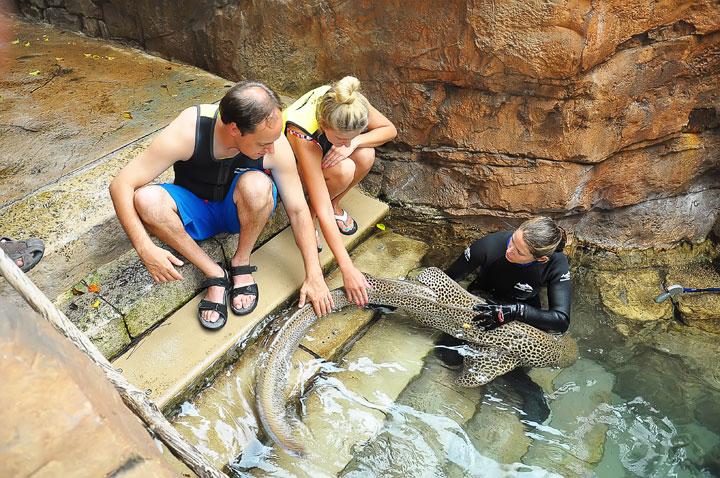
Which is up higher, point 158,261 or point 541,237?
point 541,237

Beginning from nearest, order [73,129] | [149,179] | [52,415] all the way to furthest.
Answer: [52,415], [149,179], [73,129]

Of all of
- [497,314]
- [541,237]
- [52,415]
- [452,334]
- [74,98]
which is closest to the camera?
[52,415]

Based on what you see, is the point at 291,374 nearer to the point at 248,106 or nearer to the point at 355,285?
the point at 355,285

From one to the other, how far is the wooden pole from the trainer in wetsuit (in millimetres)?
2261

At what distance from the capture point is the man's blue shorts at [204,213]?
3.66 meters

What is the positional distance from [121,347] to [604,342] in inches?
145

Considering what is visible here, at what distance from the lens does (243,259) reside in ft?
13.2

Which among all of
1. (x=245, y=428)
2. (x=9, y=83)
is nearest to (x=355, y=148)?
(x=245, y=428)

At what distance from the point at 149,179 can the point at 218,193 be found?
1.59 feet

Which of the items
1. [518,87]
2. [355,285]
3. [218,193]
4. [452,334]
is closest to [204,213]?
[218,193]

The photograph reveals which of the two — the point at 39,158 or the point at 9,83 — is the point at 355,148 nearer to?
the point at 39,158

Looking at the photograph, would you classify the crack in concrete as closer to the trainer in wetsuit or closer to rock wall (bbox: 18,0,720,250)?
rock wall (bbox: 18,0,720,250)

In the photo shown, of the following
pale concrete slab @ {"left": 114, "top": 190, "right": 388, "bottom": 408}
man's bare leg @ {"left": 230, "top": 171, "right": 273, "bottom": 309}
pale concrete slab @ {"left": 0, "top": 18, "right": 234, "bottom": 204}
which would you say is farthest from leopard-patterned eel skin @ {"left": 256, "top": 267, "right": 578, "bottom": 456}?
pale concrete slab @ {"left": 0, "top": 18, "right": 234, "bottom": 204}

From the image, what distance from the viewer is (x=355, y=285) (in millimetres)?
4023
